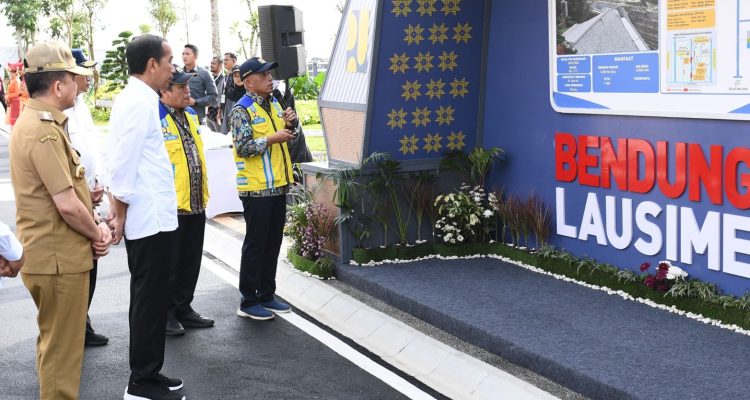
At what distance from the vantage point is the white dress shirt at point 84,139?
7.00 m

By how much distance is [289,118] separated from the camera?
7.46m

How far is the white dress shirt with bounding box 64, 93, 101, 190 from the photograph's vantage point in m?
7.00

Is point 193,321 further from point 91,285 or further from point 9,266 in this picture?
point 9,266

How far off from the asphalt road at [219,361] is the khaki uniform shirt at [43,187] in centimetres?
138

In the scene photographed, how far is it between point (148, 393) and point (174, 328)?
60.9 inches

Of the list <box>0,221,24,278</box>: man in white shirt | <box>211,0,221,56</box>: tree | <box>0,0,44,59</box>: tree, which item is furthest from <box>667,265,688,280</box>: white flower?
<box>0,0,44,59</box>: tree

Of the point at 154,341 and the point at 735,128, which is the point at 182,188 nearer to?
the point at 154,341

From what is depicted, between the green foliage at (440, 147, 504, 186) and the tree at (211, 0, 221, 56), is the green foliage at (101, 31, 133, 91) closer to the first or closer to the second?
the tree at (211, 0, 221, 56)

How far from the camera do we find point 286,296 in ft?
27.7

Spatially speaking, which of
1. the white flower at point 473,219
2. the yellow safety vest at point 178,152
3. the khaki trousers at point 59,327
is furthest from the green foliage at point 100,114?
the khaki trousers at point 59,327

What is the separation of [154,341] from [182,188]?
1.44 metres

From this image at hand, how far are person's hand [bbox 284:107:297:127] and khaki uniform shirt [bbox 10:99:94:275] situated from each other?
2.63 meters

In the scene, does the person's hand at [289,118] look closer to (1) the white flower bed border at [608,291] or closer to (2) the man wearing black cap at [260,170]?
(2) the man wearing black cap at [260,170]

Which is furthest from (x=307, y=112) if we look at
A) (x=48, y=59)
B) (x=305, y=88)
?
(x=48, y=59)
